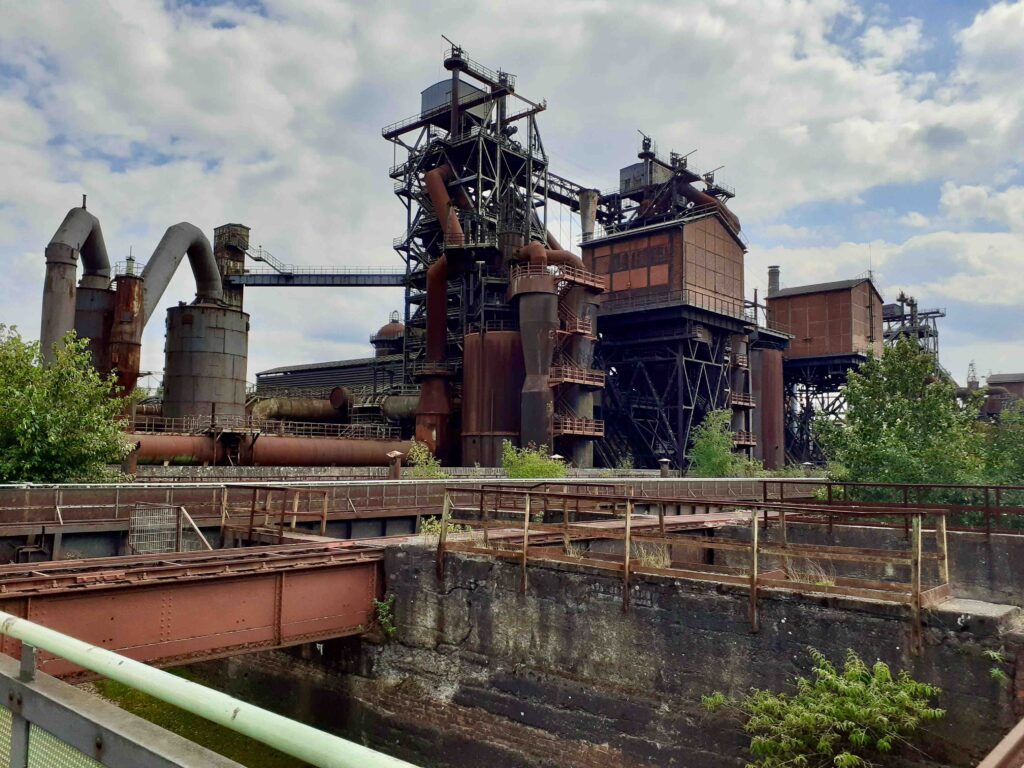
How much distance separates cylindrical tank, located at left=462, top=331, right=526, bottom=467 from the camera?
40.6 m

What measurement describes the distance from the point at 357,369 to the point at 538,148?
26.2 m

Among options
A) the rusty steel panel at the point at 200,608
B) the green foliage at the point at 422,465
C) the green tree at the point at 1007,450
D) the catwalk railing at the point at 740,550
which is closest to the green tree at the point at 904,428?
the green tree at the point at 1007,450

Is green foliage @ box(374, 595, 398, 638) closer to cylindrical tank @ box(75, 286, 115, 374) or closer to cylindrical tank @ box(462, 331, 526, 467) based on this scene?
cylindrical tank @ box(462, 331, 526, 467)

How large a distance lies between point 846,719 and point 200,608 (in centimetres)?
731

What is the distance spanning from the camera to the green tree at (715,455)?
42.2 meters

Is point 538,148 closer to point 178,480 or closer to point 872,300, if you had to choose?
point 872,300

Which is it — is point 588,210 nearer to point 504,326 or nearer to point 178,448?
point 504,326

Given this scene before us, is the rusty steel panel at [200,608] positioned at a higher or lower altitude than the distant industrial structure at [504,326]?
lower

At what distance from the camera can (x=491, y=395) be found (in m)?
41.0

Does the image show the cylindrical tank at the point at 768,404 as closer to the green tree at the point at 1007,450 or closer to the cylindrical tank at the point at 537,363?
the cylindrical tank at the point at 537,363

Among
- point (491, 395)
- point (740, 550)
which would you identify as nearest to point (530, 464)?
point (491, 395)

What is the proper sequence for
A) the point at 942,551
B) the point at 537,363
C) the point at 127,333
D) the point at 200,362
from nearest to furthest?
1. the point at 942,551
2. the point at 127,333
3. the point at 200,362
4. the point at 537,363

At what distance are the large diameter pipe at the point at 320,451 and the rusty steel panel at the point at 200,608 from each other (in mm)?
24370

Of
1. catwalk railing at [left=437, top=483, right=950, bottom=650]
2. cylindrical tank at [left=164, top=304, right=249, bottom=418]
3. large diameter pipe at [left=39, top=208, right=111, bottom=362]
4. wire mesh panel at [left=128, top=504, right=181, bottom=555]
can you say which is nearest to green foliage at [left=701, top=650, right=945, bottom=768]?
catwalk railing at [left=437, top=483, right=950, bottom=650]
